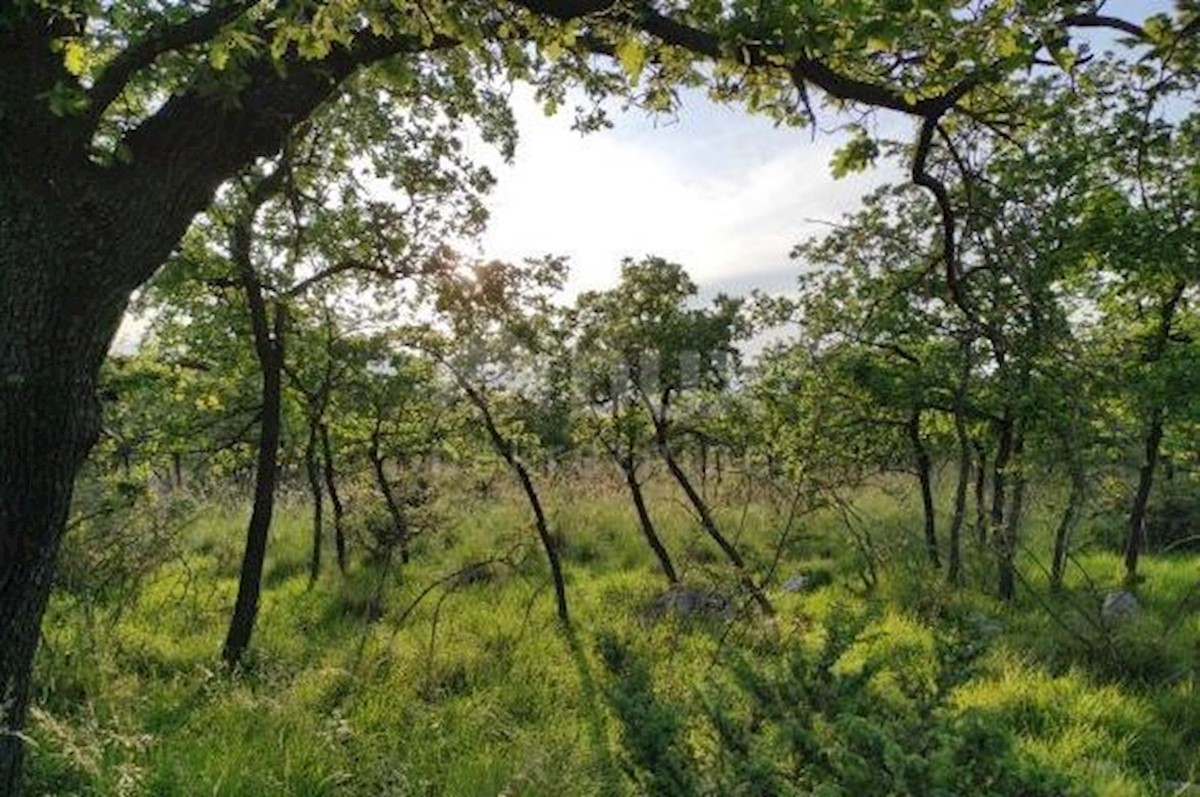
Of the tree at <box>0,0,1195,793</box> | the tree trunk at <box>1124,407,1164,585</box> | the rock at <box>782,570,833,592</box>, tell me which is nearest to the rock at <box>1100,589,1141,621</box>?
the tree trunk at <box>1124,407,1164,585</box>

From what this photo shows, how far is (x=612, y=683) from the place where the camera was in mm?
4445

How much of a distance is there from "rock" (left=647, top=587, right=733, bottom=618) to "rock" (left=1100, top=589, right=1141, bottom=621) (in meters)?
4.89

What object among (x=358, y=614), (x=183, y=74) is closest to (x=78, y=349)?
(x=183, y=74)

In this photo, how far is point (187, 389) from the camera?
13828 mm

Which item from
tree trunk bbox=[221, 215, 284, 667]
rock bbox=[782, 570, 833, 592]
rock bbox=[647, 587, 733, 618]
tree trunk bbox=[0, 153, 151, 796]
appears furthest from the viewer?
rock bbox=[782, 570, 833, 592]

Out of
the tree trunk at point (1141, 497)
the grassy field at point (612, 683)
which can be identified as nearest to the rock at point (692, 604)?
the grassy field at point (612, 683)

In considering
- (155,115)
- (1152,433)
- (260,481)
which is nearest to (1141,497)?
(1152,433)

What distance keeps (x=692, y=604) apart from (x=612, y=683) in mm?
8125

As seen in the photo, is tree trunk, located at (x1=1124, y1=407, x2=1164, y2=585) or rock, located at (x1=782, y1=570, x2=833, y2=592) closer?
rock, located at (x1=782, y1=570, x2=833, y2=592)

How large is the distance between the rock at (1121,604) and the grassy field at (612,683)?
16.3 inches

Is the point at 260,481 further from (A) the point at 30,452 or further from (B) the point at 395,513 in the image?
(A) the point at 30,452

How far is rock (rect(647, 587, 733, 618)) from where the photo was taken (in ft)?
37.4

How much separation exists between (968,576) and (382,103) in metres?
11.0

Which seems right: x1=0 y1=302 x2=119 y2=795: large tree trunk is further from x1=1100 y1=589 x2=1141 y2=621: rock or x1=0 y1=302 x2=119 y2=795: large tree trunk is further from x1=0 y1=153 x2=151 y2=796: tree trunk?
x1=1100 y1=589 x2=1141 y2=621: rock
